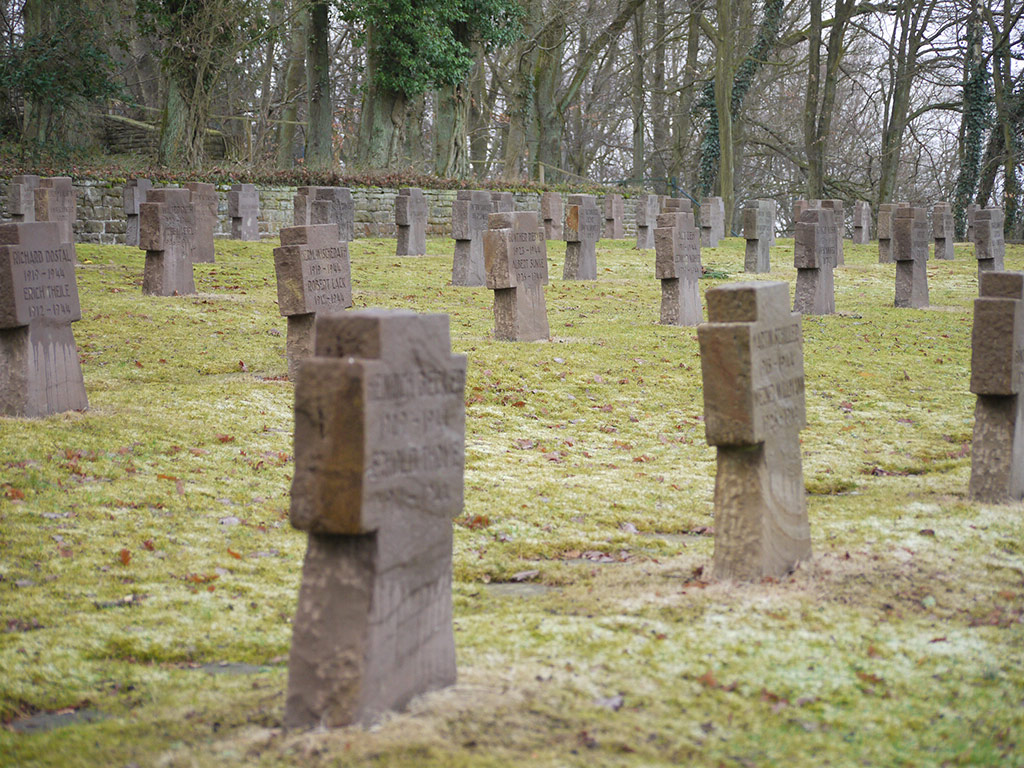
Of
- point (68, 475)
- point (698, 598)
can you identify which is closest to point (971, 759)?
point (698, 598)

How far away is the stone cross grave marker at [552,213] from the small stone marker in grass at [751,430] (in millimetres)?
18304

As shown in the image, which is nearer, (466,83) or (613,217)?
(613,217)

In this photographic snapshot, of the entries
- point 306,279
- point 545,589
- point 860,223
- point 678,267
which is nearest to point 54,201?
point 306,279

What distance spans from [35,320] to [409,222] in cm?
1479

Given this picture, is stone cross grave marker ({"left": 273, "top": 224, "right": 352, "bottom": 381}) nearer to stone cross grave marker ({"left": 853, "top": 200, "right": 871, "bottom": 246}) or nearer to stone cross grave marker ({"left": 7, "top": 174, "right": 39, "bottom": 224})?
stone cross grave marker ({"left": 7, "top": 174, "right": 39, "bottom": 224})

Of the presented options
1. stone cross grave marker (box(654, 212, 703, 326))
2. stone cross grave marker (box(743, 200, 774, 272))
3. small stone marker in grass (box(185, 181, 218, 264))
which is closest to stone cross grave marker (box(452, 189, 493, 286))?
small stone marker in grass (box(185, 181, 218, 264))

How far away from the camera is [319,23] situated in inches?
1201

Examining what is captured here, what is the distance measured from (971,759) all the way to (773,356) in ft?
7.38

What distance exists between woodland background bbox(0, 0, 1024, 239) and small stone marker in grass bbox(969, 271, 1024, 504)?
21540 mm

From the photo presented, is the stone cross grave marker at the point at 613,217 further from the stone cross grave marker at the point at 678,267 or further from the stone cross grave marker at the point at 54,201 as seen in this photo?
the stone cross grave marker at the point at 54,201

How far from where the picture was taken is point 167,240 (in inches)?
592

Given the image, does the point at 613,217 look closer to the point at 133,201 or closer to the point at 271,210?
the point at 271,210

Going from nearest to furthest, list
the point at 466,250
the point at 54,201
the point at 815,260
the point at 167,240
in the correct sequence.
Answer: the point at 167,240
the point at 815,260
the point at 466,250
the point at 54,201

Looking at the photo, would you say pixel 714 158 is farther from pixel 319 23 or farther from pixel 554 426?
pixel 554 426
